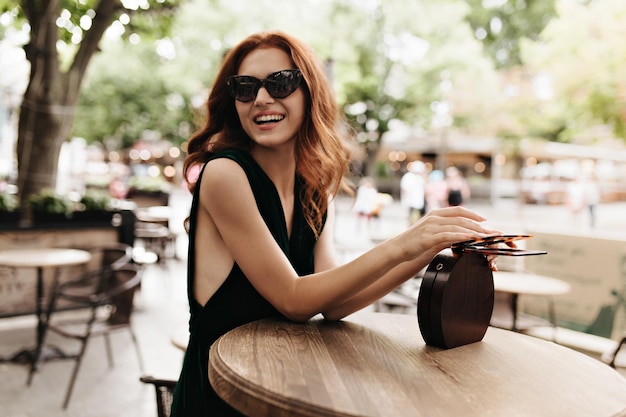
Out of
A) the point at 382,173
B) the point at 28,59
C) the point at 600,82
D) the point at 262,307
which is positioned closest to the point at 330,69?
the point at 28,59

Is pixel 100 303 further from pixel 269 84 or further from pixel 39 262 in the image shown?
pixel 269 84

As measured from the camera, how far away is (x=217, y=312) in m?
1.69

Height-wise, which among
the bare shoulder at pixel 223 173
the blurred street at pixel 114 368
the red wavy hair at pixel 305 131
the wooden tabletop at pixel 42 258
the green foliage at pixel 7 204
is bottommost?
the blurred street at pixel 114 368

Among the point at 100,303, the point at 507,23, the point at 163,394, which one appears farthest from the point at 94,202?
the point at 507,23

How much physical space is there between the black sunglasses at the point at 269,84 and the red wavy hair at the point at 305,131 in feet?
0.18

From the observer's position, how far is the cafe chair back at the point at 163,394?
6.75 feet

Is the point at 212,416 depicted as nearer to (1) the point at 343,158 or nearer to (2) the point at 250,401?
(2) the point at 250,401

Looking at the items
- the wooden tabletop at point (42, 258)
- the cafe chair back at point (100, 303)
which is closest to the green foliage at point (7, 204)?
the wooden tabletop at point (42, 258)

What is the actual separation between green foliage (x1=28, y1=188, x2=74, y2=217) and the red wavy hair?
5.04 metres

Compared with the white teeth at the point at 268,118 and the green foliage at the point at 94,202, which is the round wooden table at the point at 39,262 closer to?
the green foliage at the point at 94,202

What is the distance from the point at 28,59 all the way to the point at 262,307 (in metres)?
6.59

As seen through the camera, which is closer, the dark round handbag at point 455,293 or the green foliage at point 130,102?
the dark round handbag at point 455,293

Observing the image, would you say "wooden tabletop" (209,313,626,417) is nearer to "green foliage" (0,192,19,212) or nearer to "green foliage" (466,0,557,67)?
"green foliage" (0,192,19,212)

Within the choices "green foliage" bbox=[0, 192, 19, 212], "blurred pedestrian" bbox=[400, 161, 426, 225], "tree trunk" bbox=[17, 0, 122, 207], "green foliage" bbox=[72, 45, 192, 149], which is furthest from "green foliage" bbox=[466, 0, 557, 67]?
"green foliage" bbox=[0, 192, 19, 212]
